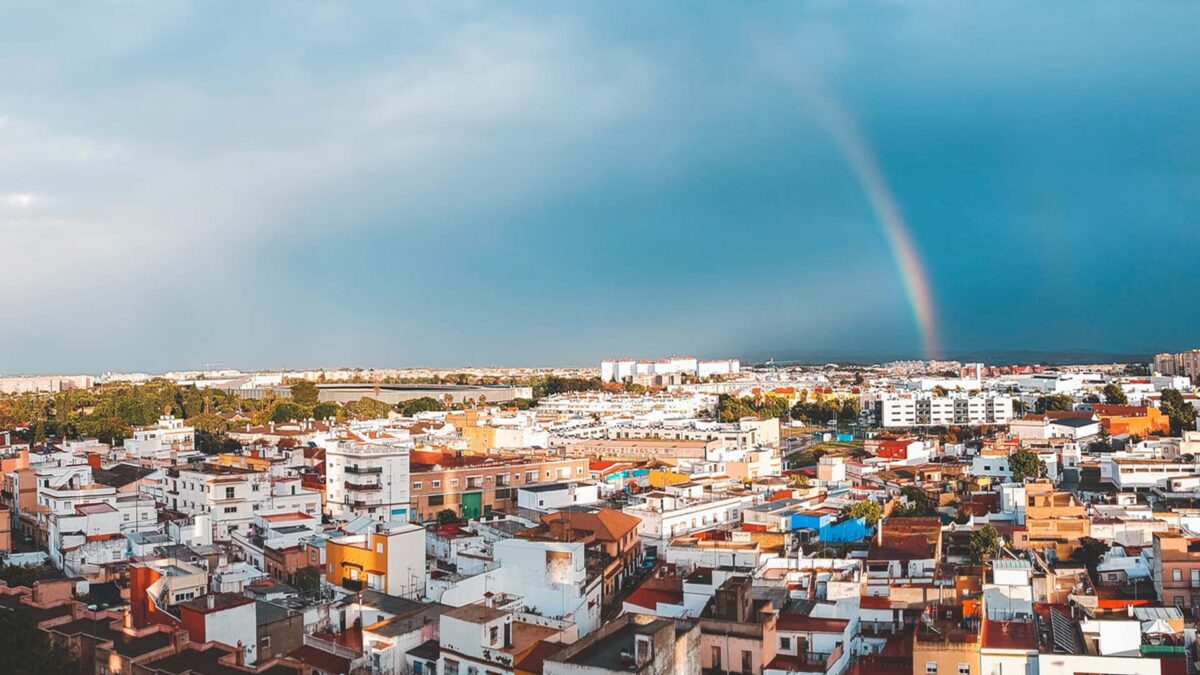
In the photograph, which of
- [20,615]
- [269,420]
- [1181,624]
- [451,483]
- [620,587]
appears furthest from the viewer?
[269,420]

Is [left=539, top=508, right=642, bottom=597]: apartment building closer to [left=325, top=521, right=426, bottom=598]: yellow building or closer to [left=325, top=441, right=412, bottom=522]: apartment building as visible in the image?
[left=325, top=521, right=426, bottom=598]: yellow building

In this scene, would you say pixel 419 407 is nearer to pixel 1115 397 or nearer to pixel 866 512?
pixel 1115 397

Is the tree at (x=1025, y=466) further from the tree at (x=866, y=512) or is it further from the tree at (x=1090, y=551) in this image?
the tree at (x=1090, y=551)

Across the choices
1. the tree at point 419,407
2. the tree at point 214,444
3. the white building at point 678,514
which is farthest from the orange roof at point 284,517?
the tree at point 419,407

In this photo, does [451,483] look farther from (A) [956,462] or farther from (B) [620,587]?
(A) [956,462]

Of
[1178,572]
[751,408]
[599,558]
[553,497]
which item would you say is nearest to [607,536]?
[599,558]

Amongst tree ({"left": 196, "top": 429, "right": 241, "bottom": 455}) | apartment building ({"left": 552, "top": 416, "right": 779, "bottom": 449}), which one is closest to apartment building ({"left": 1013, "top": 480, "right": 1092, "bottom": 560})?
apartment building ({"left": 552, "top": 416, "right": 779, "bottom": 449})

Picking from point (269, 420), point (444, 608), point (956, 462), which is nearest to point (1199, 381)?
point (956, 462)
